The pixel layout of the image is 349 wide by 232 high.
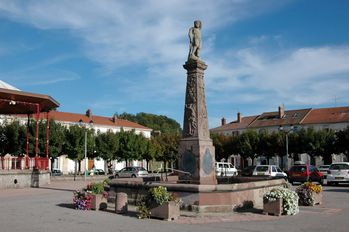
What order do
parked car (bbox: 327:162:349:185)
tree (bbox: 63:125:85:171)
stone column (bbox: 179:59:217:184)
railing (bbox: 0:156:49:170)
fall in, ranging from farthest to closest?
tree (bbox: 63:125:85:171), railing (bbox: 0:156:49:170), parked car (bbox: 327:162:349:185), stone column (bbox: 179:59:217:184)

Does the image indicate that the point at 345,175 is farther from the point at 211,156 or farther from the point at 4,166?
the point at 4,166

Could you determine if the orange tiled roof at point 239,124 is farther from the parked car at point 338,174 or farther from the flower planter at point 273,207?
the flower planter at point 273,207

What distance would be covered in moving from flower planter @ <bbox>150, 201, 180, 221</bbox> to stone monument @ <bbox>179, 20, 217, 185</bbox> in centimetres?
267

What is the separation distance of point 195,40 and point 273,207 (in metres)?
6.65

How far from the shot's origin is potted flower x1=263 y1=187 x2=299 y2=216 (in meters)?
12.5

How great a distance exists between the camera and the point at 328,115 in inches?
2830

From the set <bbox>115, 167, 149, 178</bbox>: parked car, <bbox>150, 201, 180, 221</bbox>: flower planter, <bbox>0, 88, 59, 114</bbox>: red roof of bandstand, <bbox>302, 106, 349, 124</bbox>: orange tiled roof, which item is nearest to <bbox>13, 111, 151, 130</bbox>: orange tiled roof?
<bbox>115, 167, 149, 178</bbox>: parked car

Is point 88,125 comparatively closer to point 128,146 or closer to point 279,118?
point 128,146

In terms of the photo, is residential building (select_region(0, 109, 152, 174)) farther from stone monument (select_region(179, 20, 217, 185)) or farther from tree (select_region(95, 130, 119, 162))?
stone monument (select_region(179, 20, 217, 185))

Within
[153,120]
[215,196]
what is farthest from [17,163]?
[153,120]

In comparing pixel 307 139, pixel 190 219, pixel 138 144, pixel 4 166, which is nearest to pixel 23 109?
pixel 4 166

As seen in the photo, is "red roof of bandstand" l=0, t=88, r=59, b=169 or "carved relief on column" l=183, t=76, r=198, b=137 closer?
"carved relief on column" l=183, t=76, r=198, b=137

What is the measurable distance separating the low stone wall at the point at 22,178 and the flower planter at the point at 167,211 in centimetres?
1676

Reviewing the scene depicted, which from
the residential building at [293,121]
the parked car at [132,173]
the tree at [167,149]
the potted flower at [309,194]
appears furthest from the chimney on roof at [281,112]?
the potted flower at [309,194]
